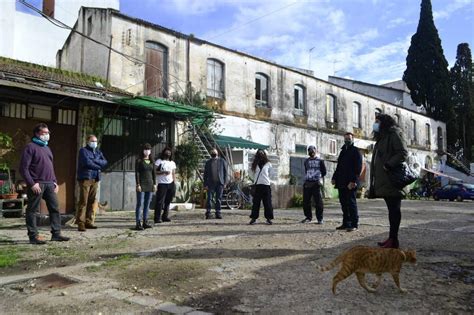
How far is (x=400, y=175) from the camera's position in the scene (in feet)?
19.4

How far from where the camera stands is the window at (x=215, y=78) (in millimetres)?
19203

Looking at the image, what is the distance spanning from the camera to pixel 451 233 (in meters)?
8.10

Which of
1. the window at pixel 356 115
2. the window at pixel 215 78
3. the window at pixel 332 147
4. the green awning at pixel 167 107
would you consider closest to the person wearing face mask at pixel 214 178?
the green awning at pixel 167 107

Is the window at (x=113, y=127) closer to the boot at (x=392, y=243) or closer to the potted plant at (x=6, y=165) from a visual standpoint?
the potted plant at (x=6, y=165)

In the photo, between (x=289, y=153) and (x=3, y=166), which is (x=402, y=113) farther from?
(x=3, y=166)

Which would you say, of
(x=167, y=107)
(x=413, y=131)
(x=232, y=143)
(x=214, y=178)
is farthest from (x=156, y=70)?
(x=413, y=131)

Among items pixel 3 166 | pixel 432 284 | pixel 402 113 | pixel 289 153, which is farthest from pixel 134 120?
pixel 402 113

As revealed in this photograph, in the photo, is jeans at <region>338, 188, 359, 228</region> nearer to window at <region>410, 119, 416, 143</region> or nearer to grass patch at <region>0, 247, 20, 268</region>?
grass patch at <region>0, 247, 20, 268</region>

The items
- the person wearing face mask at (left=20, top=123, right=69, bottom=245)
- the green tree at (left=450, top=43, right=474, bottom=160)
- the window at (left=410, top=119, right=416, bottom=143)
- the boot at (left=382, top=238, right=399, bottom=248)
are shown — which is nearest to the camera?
the boot at (left=382, top=238, right=399, bottom=248)

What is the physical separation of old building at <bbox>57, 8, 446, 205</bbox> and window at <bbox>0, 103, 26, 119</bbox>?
4.02m

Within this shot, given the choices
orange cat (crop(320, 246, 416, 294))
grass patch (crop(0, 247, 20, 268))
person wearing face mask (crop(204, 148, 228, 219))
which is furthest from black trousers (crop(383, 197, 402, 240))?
person wearing face mask (crop(204, 148, 228, 219))

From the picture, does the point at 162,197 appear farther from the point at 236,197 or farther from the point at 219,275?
the point at 236,197

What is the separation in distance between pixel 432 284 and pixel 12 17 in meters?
25.8

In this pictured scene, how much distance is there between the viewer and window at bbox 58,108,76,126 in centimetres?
1277
